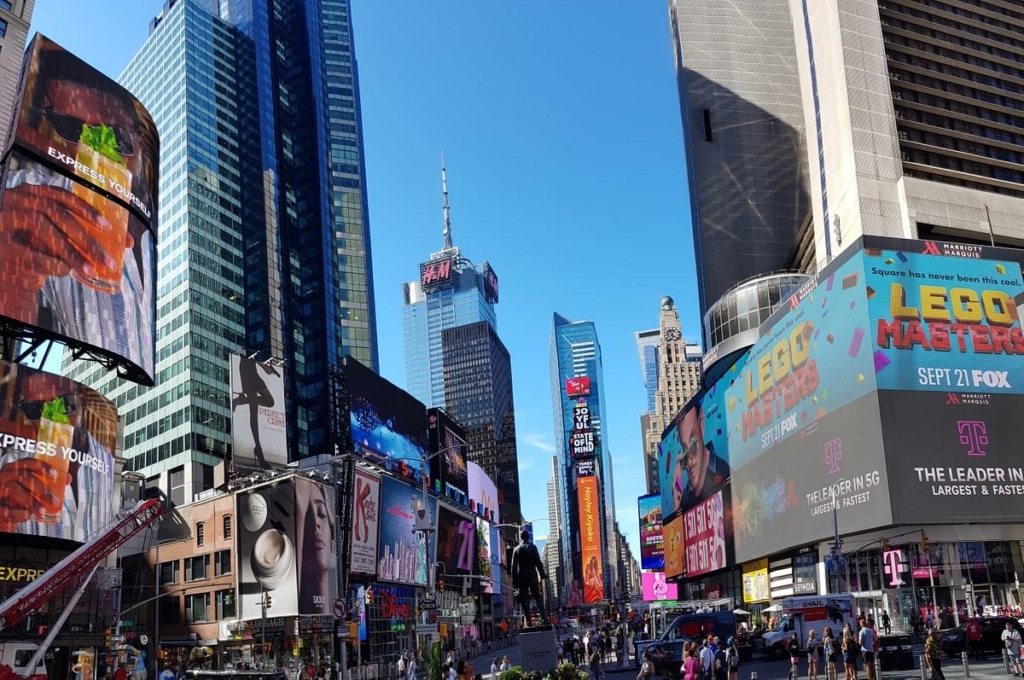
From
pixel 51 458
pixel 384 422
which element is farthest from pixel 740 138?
pixel 51 458

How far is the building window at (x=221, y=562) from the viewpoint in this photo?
2581 inches

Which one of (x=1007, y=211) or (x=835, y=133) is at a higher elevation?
(x=835, y=133)

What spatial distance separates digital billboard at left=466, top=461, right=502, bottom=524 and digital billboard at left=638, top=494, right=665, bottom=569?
34.1 meters

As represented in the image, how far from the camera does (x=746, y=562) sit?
88375 mm

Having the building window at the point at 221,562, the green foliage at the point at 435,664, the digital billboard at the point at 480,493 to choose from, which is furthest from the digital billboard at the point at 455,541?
the green foliage at the point at 435,664

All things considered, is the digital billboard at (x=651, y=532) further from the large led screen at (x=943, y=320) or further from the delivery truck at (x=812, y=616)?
the delivery truck at (x=812, y=616)

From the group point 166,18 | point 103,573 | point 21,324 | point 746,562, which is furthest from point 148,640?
point 166,18

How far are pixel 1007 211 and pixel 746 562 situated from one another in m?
44.6

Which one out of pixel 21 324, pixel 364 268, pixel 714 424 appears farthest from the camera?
pixel 364 268

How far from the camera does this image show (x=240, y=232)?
136 m

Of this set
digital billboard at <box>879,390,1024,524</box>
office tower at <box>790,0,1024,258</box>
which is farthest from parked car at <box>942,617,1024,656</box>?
office tower at <box>790,0,1024,258</box>

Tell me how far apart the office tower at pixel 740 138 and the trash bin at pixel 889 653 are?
94.5 m

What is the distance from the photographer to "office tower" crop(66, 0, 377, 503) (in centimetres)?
11762

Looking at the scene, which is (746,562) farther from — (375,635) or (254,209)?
(254,209)
